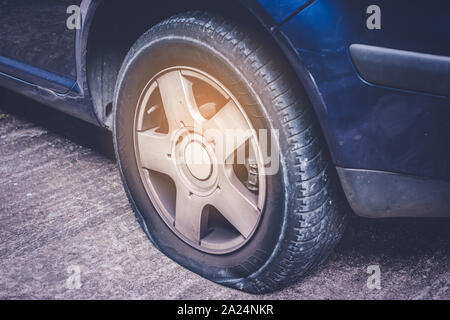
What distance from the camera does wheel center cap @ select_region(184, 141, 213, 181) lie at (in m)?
1.76

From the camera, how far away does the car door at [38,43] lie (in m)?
2.10

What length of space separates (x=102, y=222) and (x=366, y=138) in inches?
47.6

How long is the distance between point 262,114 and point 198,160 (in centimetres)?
34

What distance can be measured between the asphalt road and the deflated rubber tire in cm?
14

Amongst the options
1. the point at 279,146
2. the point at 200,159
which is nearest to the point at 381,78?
the point at 279,146

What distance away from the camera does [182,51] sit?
1693 millimetres

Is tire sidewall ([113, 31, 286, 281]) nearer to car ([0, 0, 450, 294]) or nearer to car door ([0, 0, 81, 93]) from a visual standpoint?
car ([0, 0, 450, 294])

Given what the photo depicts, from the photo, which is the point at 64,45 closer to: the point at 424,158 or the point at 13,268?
the point at 13,268

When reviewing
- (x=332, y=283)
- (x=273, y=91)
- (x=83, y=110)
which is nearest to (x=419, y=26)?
(x=273, y=91)

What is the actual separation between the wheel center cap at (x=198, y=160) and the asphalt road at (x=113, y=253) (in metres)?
0.37

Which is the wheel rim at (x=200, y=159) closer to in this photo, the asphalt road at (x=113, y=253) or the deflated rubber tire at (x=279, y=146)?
the deflated rubber tire at (x=279, y=146)

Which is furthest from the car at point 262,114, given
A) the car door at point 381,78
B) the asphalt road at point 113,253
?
the asphalt road at point 113,253

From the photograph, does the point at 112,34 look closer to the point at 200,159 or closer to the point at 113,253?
the point at 200,159

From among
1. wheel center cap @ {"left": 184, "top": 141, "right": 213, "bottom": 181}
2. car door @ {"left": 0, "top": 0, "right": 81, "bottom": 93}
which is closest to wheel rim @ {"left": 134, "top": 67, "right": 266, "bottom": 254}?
wheel center cap @ {"left": 184, "top": 141, "right": 213, "bottom": 181}
